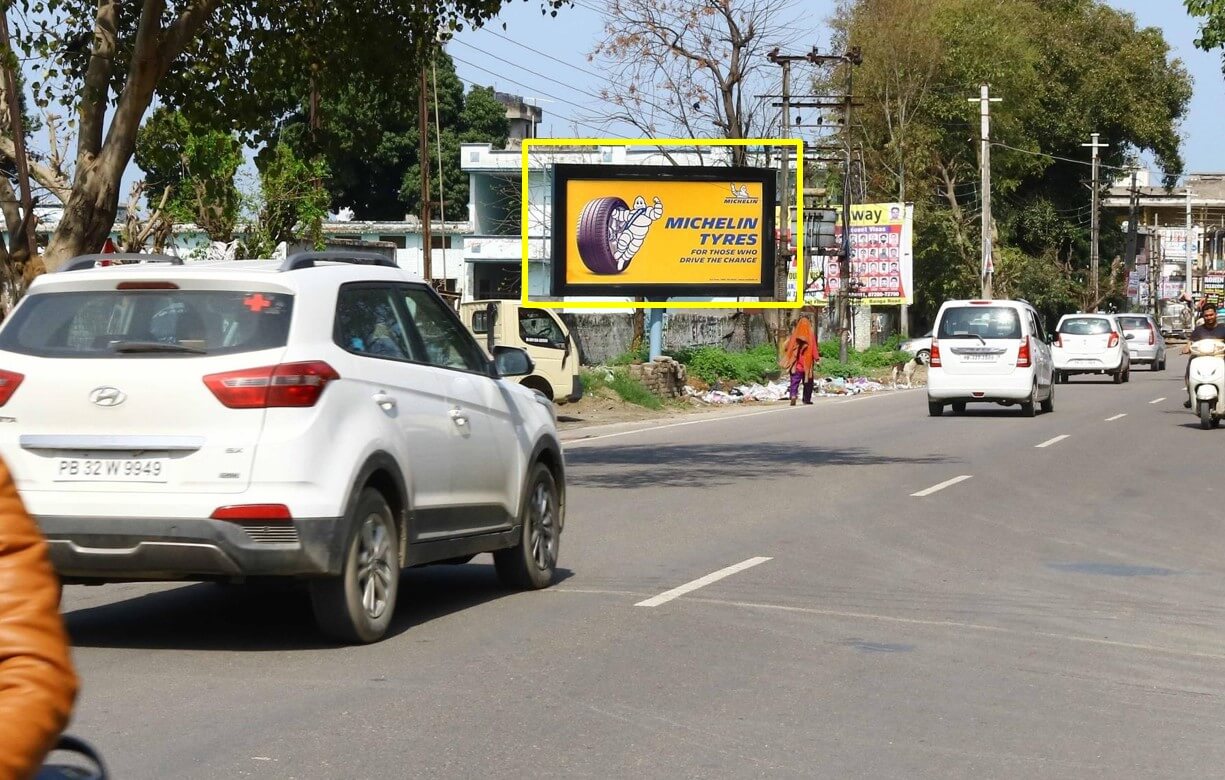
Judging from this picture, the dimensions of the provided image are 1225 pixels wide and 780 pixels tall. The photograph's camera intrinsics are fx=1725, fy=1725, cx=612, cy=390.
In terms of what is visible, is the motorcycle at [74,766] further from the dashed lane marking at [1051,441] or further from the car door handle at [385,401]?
the dashed lane marking at [1051,441]

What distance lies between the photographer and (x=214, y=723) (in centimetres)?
621

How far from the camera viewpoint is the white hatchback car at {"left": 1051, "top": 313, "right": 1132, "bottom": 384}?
41188 millimetres

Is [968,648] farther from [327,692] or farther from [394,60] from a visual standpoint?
[394,60]

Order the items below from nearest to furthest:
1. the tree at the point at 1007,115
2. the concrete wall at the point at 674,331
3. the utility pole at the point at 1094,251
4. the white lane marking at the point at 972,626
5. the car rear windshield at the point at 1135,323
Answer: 1. the white lane marking at the point at 972,626
2. the concrete wall at the point at 674,331
3. the car rear windshield at the point at 1135,323
4. the tree at the point at 1007,115
5. the utility pole at the point at 1094,251

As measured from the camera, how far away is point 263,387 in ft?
24.1

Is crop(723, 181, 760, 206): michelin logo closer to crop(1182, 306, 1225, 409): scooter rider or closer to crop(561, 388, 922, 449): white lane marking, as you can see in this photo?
crop(561, 388, 922, 449): white lane marking

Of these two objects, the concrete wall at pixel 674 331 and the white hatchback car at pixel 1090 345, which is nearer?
the white hatchback car at pixel 1090 345

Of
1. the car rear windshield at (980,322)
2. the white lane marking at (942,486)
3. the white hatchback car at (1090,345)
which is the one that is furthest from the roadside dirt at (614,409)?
the white lane marking at (942,486)

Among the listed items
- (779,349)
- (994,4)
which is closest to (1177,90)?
(994,4)

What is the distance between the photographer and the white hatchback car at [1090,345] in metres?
41.2

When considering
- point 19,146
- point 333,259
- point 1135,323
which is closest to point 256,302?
point 333,259

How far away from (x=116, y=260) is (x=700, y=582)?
3.77 metres

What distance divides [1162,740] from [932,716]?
0.83 m

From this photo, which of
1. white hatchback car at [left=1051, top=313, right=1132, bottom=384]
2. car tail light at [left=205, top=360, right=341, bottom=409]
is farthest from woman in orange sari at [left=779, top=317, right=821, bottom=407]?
car tail light at [left=205, top=360, right=341, bottom=409]
